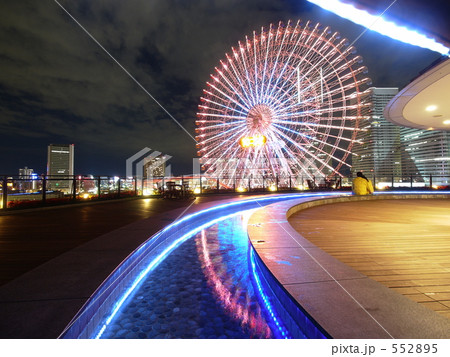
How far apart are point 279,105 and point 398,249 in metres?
16.5

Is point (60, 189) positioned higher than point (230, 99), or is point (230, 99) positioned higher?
point (230, 99)

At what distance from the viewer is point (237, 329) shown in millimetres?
2166

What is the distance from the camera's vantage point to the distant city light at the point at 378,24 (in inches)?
107

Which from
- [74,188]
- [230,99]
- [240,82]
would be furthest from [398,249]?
[240,82]

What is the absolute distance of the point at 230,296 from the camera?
2707mm

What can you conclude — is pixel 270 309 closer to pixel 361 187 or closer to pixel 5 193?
pixel 5 193

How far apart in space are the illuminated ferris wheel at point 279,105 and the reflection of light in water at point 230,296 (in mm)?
14874

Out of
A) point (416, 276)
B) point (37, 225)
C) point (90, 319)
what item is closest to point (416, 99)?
point (416, 276)

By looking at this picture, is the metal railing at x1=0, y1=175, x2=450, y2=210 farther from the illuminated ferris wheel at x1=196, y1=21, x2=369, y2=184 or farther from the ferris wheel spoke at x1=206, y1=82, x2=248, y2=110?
the ferris wheel spoke at x1=206, y1=82, x2=248, y2=110

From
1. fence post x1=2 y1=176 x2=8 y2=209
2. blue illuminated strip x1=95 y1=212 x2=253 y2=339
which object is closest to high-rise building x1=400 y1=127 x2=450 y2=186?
blue illuminated strip x1=95 y1=212 x2=253 y2=339

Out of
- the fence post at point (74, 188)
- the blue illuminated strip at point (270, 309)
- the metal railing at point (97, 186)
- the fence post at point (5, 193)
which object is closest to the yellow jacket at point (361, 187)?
the metal railing at point (97, 186)

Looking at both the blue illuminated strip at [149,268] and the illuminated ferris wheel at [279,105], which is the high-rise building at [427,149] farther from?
the blue illuminated strip at [149,268]

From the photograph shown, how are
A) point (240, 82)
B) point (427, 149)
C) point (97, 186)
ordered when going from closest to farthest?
point (97, 186) → point (240, 82) → point (427, 149)

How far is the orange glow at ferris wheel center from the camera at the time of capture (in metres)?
18.3
